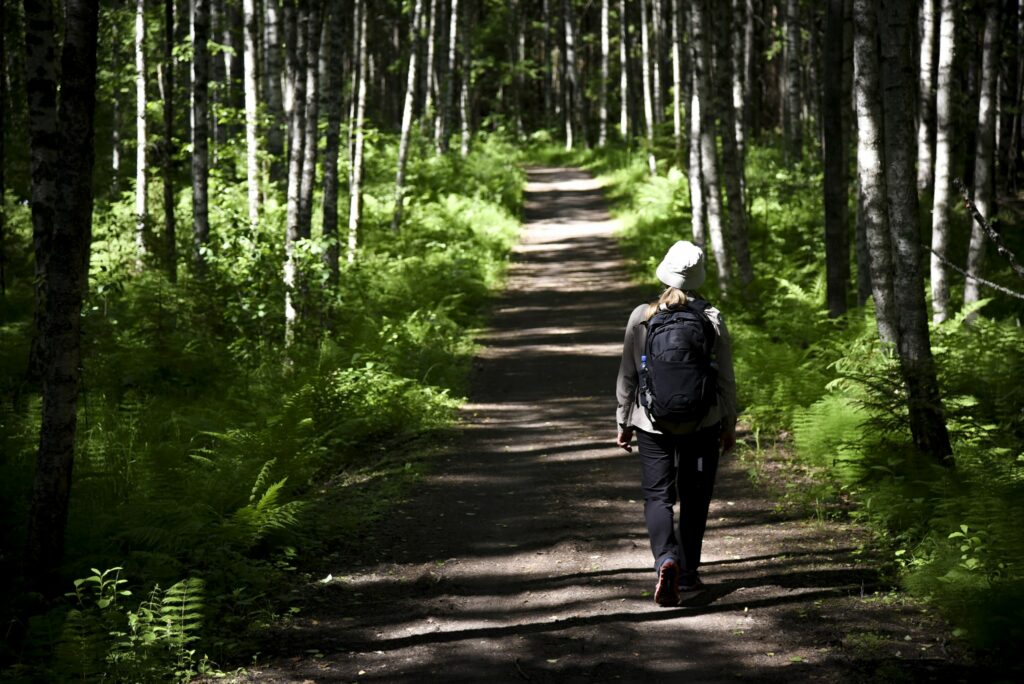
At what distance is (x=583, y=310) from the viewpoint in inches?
728

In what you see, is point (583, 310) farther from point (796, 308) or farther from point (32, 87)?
point (32, 87)

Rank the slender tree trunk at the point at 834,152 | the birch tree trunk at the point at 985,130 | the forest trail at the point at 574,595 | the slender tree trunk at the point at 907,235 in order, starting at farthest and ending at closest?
the birch tree trunk at the point at 985,130 < the slender tree trunk at the point at 834,152 < the slender tree trunk at the point at 907,235 < the forest trail at the point at 574,595

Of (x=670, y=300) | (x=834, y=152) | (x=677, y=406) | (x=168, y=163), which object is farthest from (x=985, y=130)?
(x=168, y=163)

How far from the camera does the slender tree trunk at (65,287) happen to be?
227 inches

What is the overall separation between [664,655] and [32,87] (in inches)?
229

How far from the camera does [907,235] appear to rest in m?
7.29

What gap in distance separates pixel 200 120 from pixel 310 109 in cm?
288

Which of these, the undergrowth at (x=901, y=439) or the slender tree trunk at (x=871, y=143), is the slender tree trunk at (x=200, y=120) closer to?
the undergrowth at (x=901, y=439)

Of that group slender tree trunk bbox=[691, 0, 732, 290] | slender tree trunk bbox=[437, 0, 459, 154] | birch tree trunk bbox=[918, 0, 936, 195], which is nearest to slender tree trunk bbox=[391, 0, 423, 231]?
slender tree trunk bbox=[437, 0, 459, 154]

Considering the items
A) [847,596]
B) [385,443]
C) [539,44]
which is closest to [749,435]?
[385,443]

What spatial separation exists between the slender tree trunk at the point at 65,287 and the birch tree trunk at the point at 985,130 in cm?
1136

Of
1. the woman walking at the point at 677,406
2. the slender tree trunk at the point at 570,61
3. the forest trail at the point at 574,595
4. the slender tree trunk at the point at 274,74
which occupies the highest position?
the slender tree trunk at the point at 570,61

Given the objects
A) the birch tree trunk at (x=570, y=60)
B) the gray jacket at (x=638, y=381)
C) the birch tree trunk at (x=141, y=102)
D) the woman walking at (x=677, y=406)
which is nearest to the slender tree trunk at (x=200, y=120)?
the birch tree trunk at (x=141, y=102)

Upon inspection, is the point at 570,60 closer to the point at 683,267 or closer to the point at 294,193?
the point at 294,193
